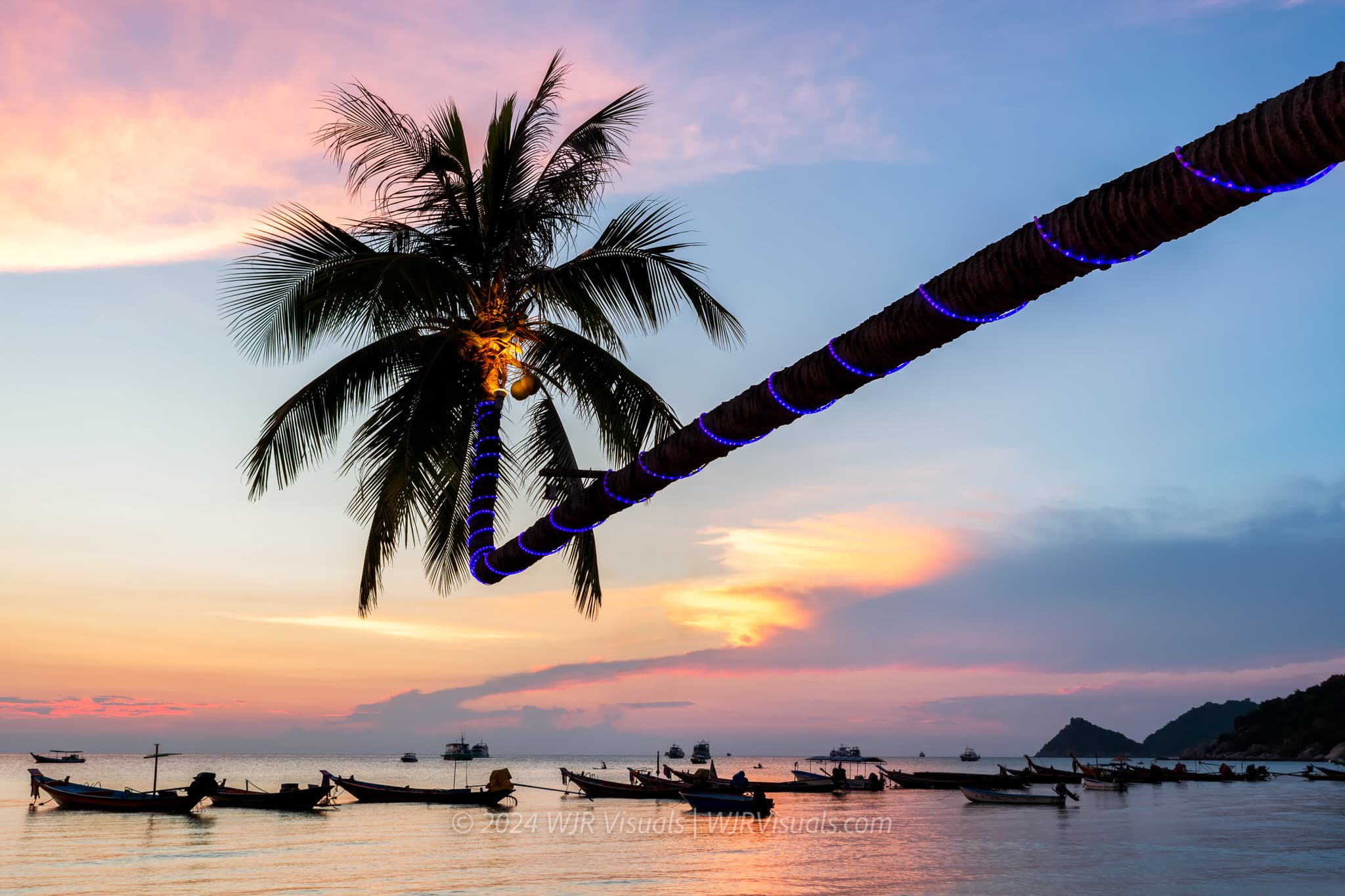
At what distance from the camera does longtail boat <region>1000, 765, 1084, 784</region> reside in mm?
67250

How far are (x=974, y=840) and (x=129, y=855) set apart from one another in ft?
103

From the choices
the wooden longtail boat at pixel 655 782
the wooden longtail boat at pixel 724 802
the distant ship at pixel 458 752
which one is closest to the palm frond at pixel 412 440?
the wooden longtail boat at pixel 724 802

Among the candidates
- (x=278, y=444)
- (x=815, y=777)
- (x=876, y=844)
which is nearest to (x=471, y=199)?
(x=278, y=444)

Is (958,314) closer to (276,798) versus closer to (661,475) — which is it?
(661,475)

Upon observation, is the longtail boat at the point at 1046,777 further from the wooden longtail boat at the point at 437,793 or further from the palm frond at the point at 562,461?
the palm frond at the point at 562,461

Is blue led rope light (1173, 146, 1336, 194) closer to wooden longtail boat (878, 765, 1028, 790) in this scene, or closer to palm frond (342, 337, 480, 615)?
palm frond (342, 337, 480, 615)

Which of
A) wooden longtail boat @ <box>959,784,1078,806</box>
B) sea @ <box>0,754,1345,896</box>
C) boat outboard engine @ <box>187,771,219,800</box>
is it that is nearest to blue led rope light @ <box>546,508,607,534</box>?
sea @ <box>0,754,1345,896</box>

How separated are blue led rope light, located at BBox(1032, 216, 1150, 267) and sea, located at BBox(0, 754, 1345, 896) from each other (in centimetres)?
2682

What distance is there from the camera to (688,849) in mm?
35281

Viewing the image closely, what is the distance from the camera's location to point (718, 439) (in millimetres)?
3734

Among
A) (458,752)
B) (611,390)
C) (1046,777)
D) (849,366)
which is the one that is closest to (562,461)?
(611,390)

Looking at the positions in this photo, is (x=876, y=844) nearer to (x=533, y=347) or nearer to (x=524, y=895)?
(x=524, y=895)

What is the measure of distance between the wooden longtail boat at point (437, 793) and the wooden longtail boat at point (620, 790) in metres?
6.29

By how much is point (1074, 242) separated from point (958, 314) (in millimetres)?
382
